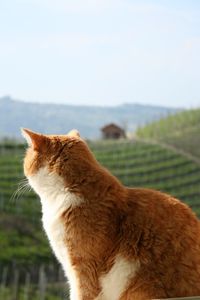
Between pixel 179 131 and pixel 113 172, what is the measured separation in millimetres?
1868

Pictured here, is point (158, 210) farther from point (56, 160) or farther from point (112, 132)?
point (112, 132)

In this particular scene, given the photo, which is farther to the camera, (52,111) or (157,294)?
(52,111)

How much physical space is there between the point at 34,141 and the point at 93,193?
0.16 m

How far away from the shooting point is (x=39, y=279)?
779 cm

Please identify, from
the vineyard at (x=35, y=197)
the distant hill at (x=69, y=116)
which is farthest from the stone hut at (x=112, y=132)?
the vineyard at (x=35, y=197)

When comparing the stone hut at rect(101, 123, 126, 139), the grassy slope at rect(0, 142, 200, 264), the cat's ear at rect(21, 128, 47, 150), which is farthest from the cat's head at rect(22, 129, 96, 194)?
the stone hut at rect(101, 123, 126, 139)

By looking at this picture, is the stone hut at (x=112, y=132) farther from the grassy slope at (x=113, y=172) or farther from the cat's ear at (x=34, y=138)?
the cat's ear at (x=34, y=138)

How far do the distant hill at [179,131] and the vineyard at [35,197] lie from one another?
0.18 metres

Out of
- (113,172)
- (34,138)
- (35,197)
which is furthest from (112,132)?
(34,138)

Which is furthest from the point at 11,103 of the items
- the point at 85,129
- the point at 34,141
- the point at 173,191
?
the point at 34,141

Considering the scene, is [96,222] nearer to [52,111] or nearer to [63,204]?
[63,204]

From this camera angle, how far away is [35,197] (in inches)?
364

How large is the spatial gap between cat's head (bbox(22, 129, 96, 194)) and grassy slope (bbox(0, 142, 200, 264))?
22.5 feet

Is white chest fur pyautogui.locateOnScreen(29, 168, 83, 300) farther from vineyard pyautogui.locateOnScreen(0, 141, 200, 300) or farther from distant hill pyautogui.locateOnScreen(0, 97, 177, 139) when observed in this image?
distant hill pyautogui.locateOnScreen(0, 97, 177, 139)
